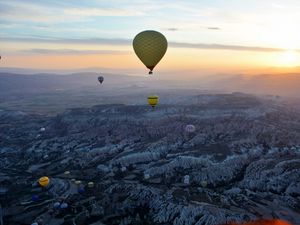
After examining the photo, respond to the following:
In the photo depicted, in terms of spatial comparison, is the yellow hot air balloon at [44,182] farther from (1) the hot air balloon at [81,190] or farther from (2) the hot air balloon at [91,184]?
(2) the hot air balloon at [91,184]

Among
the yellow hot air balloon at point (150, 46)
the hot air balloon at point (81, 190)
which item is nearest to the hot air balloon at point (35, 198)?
the hot air balloon at point (81, 190)

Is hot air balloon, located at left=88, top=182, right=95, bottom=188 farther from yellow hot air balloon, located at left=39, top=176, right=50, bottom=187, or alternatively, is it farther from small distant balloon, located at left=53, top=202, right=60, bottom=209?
small distant balloon, located at left=53, top=202, right=60, bottom=209

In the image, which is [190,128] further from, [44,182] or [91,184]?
[44,182]

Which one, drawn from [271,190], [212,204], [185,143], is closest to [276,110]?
[185,143]

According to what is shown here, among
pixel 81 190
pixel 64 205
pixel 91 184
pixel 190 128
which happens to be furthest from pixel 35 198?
pixel 190 128

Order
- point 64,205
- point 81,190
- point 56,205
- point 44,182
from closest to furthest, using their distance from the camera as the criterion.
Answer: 1. point 64,205
2. point 56,205
3. point 81,190
4. point 44,182

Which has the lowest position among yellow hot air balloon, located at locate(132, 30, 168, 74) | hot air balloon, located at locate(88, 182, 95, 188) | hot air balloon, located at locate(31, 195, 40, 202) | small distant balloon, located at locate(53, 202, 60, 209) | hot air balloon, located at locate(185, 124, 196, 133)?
hot air balloon, located at locate(31, 195, 40, 202)

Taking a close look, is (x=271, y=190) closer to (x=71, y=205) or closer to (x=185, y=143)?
(x=185, y=143)

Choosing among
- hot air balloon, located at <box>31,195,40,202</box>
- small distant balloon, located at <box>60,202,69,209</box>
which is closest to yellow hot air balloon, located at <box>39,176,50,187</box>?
hot air balloon, located at <box>31,195,40,202</box>
